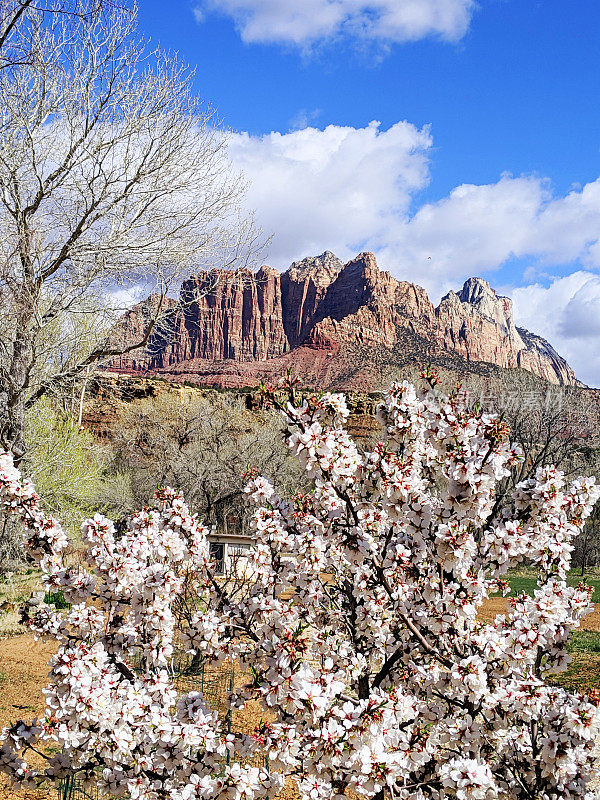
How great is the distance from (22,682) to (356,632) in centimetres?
838

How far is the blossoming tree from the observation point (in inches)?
114

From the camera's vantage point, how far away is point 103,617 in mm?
3738

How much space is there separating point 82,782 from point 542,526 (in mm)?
3028


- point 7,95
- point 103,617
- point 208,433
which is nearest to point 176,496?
point 103,617

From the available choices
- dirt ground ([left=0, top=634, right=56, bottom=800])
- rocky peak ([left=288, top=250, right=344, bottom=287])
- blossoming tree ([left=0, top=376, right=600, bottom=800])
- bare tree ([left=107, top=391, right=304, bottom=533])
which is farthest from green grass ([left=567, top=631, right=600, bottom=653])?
rocky peak ([left=288, top=250, right=344, bottom=287])

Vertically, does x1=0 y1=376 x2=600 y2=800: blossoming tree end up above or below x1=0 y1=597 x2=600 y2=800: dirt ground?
above

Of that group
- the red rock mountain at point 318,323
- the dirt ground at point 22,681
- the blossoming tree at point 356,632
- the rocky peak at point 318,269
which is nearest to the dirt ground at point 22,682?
the dirt ground at point 22,681

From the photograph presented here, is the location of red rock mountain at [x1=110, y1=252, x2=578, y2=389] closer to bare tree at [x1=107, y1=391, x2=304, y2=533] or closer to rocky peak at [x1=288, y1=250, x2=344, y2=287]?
rocky peak at [x1=288, y1=250, x2=344, y2=287]

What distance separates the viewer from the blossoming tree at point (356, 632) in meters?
2.89

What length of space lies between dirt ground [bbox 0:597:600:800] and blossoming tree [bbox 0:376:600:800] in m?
3.27

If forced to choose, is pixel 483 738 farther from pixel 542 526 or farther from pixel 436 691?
pixel 542 526

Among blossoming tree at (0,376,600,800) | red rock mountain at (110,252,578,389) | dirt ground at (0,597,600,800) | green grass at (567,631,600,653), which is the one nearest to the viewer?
Answer: blossoming tree at (0,376,600,800)

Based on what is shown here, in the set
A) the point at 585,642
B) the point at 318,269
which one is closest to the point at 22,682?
the point at 585,642

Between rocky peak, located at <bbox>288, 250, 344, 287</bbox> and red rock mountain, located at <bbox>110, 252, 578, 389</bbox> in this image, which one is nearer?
red rock mountain, located at <bbox>110, 252, 578, 389</bbox>
